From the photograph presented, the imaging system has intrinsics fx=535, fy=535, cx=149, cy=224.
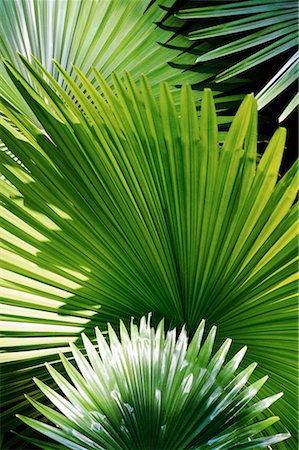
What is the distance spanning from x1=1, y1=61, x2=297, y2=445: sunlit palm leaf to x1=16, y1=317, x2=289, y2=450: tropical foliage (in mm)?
151

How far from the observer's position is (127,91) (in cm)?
70

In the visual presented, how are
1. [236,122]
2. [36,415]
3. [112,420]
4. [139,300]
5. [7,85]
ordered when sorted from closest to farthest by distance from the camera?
[112,420], [236,122], [139,300], [36,415], [7,85]

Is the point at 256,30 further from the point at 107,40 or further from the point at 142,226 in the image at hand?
the point at 142,226

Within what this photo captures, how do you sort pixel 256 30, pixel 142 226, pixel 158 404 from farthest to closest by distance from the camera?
pixel 256 30 < pixel 142 226 < pixel 158 404

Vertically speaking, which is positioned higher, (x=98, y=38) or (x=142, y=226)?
(x=98, y=38)

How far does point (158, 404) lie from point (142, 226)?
0.27 m

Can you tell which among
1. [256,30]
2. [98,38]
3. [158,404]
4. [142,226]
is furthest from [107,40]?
[158,404]

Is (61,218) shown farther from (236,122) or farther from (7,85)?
(7,85)

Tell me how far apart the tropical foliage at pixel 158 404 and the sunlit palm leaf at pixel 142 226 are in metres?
0.15

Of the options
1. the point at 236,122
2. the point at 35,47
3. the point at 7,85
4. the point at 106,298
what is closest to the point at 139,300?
the point at 106,298

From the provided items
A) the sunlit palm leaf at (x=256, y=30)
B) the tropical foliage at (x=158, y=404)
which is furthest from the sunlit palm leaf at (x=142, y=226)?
the sunlit palm leaf at (x=256, y=30)

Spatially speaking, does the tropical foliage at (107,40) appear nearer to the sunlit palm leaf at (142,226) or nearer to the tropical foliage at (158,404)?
the sunlit palm leaf at (142,226)

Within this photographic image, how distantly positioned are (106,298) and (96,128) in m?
0.25

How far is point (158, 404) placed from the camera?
1.85 feet
